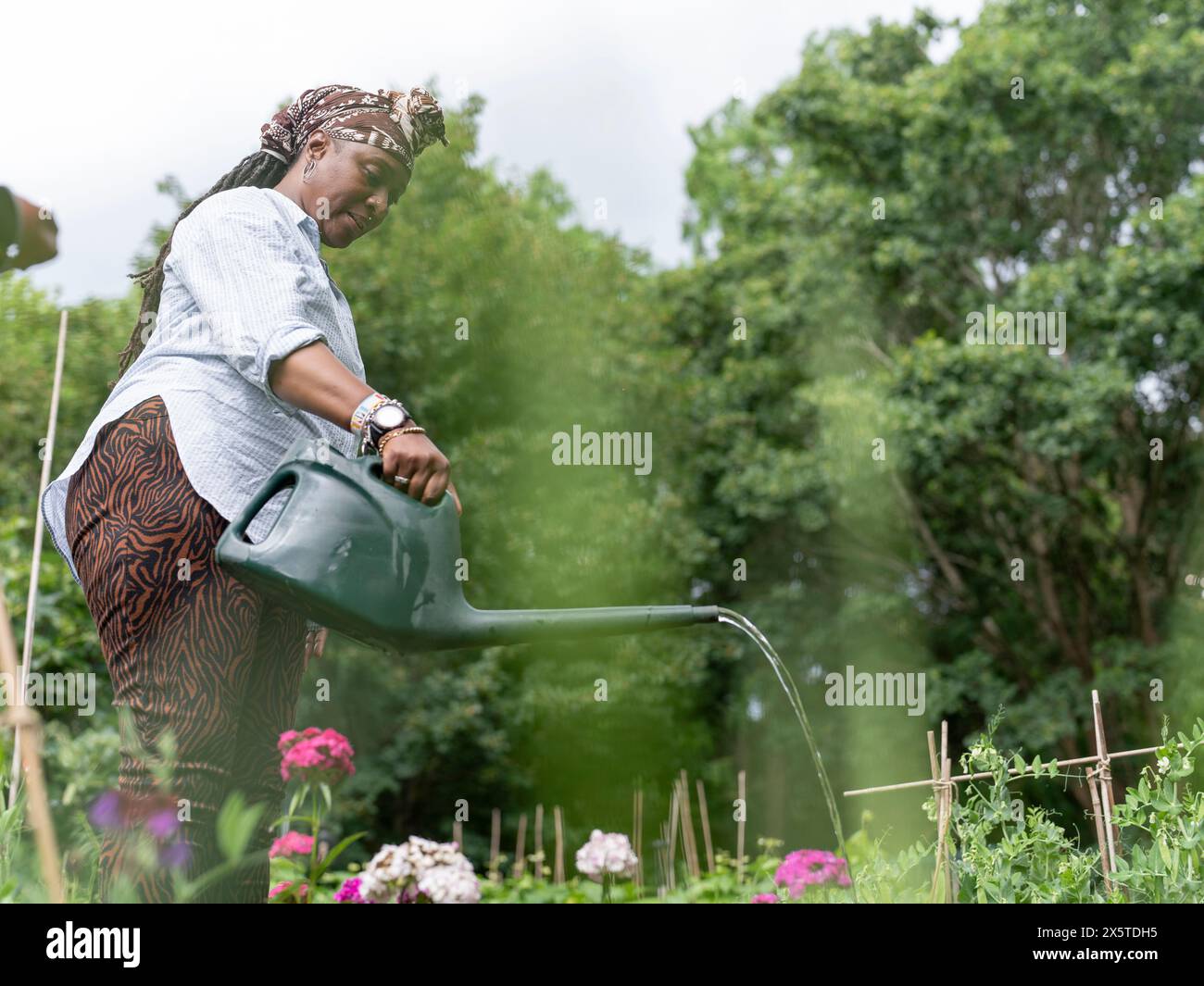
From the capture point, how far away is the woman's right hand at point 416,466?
1.52 meters

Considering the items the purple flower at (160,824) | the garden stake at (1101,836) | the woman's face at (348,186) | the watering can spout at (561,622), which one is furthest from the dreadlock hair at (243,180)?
the garden stake at (1101,836)

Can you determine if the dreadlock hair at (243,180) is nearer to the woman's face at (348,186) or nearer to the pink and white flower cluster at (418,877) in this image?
the woman's face at (348,186)

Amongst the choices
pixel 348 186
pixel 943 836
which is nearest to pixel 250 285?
pixel 348 186

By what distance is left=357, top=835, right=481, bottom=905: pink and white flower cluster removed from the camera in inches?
134

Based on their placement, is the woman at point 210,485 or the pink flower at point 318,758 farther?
the pink flower at point 318,758

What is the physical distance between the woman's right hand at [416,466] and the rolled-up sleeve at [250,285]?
17 centimetres

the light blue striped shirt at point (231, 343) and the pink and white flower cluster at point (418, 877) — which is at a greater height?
the light blue striped shirt at point (231, 343)

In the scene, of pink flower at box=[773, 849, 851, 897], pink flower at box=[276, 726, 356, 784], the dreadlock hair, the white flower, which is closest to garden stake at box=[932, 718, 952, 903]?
pink flower at box=[773, 849, 851, 897]

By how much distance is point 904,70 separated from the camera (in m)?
12.4

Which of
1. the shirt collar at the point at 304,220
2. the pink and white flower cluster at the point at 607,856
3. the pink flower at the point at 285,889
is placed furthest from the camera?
the pink and white flower cluster at the point at 607,856

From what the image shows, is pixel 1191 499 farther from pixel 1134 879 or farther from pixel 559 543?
pixel 1134 879

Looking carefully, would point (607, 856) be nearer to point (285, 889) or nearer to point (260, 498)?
point (285, 889)
